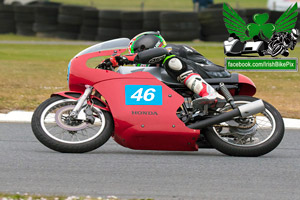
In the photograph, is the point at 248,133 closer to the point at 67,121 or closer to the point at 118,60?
the point at 118,60

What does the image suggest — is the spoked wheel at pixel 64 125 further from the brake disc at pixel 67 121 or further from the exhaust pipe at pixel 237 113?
the exhaust pipe at pixel 237 113

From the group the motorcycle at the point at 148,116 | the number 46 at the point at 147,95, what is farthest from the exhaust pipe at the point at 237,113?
the number 46 at the point at 147,95

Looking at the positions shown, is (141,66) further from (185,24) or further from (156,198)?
(185,24)

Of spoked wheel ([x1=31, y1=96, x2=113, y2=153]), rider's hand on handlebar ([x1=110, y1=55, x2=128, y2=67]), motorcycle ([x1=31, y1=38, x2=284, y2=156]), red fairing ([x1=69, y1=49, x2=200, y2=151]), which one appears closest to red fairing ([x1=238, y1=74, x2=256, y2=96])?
motorcycle ([x1=31, y1=38, x2=284, y2=156])

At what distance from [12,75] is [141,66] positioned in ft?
28.8

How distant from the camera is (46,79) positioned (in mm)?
15250

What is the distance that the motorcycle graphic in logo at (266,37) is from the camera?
1198 centimetres

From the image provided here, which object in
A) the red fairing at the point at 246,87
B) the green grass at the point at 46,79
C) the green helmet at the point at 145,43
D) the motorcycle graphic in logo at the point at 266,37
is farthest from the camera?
the motorcycle graphic in logo at the point at 266,37

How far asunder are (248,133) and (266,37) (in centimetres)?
534

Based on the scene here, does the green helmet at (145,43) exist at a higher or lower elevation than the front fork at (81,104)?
higher

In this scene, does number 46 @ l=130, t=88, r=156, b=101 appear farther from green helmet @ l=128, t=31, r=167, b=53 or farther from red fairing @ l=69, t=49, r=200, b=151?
green helmet @ l=128, t=31, r=167, b=53

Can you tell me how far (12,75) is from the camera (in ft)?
51.6

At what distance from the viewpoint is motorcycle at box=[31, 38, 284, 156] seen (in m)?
7.13

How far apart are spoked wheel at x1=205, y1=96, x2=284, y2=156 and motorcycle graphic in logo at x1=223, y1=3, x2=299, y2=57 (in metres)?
4.68
